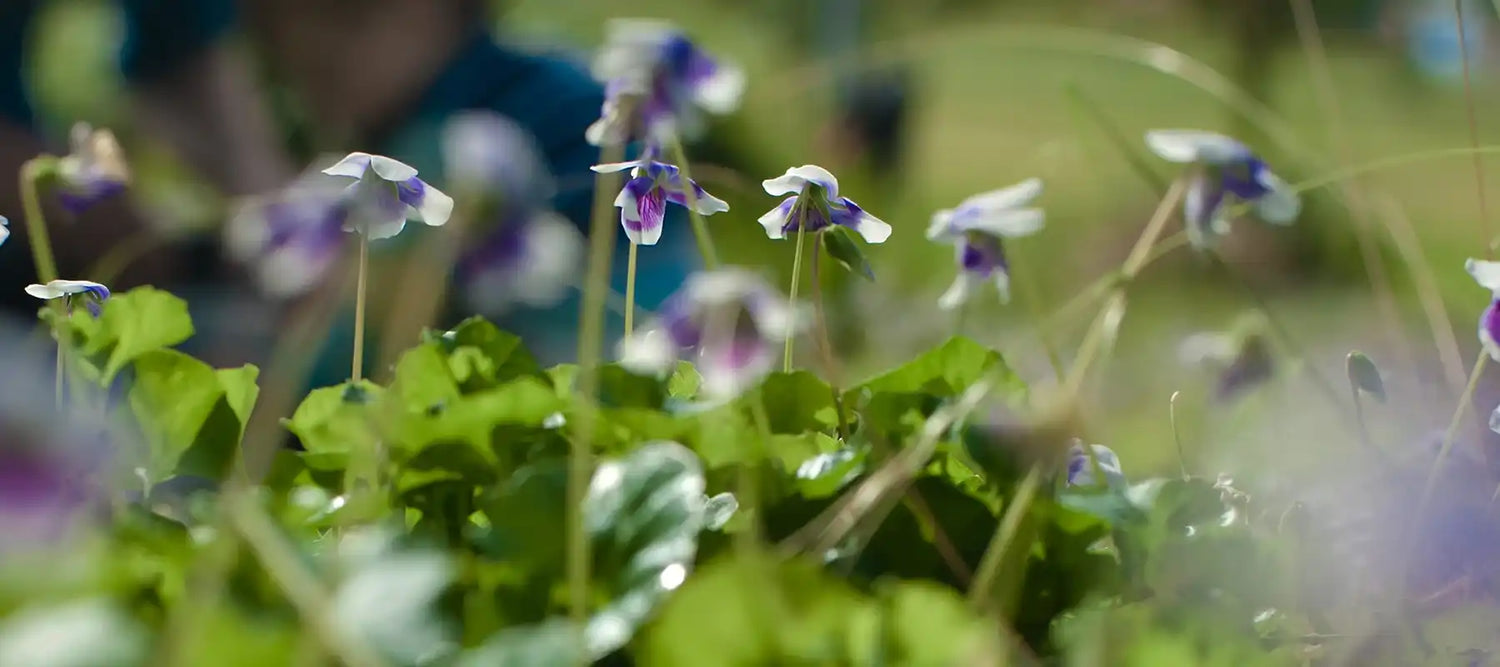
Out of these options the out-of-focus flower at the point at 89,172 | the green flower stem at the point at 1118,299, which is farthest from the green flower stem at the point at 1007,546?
the out-of-focus flower at the point at 89,172

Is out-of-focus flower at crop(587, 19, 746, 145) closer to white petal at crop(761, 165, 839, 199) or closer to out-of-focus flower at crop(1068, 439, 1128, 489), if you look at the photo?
white petal at crop(761, 165, 839, 199)

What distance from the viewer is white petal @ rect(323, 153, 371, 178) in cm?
36

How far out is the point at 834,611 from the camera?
0.84ft

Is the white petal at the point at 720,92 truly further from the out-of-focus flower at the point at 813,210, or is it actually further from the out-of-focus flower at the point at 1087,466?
the out-of-focus flower at the point at 1087,466

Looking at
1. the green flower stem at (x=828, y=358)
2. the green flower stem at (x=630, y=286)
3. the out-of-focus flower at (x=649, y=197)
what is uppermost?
the out-of-focus flower at (x=649, y=197)

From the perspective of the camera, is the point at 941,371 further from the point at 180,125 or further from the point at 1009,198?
the point at 180,125

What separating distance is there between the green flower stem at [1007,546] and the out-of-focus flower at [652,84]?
0.42ft

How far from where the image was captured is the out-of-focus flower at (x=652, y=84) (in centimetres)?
37

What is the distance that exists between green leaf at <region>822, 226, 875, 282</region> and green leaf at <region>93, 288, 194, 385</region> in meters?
0.19

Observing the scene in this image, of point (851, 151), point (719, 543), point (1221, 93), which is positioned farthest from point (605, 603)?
point (851, 151)

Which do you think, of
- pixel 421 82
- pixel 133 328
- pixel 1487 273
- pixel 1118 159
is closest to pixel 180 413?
pixel 133 328

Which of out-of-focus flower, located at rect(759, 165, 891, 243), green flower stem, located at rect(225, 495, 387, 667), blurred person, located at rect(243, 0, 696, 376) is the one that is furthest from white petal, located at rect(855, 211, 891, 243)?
blurred person, located at rect(243, 0, 696, 376)

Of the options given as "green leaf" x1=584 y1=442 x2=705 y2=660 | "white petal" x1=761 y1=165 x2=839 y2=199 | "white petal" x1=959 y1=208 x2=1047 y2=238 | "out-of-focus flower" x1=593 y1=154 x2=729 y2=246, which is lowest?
"green leaf" x1=584 y1=442 x2=705 y2=660

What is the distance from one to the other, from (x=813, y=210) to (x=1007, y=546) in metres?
0.14
